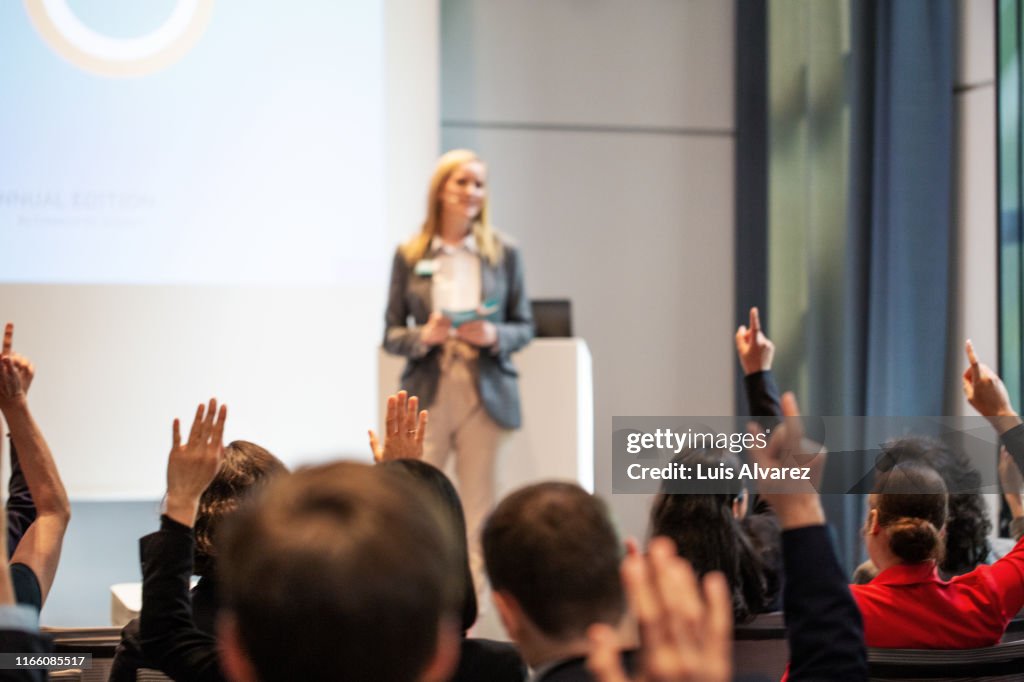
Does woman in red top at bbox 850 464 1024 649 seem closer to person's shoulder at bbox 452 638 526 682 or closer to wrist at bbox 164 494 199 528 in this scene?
person's shoulder at bbox 452 638 526 682

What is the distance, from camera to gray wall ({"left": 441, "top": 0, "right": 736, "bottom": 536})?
5145mm

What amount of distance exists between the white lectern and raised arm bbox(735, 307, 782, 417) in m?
1.90

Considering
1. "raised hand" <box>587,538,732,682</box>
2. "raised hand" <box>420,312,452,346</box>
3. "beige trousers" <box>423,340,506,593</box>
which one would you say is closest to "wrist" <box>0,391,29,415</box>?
"raised hand" <box>587,538,732,682</box>

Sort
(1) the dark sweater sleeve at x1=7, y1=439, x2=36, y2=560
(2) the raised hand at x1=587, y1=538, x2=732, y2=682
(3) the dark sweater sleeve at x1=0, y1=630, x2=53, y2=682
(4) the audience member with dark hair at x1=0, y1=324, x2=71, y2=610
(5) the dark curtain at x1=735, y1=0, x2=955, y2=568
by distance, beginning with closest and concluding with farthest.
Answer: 1. (2) the raised hand at x1=587, y1=538, x2=732, y2=682
2. (3) the dark sweater sleeve at x1=0, y1=630, x2=53, y2=682
3. (4) the audience member with dark hair at x1=0, y1=324, x2=71, y2=610
4. (1) the dark sweater sleeve at x1=7, y1=439, x2=36, y2=560
5. (5) the dark curtain at x1=735, y1=0, x2=955, y2=568

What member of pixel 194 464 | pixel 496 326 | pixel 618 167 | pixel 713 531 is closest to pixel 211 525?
pixel 194 464

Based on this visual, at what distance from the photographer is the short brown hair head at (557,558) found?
963 mm

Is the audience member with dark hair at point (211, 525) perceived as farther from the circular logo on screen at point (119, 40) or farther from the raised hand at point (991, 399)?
the circular logo on screen at point (119, 40)

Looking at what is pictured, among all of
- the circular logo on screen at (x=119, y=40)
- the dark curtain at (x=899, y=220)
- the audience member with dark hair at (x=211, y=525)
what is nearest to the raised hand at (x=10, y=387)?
the audience member with dark hair at (x=211, y=525)

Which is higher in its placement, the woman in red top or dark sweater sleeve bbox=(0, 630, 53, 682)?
dark sweater sleeve bbox=(0, 630, 53, 682)

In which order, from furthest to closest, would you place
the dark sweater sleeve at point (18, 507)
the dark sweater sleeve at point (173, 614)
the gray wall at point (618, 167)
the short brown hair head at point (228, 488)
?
the gray wall at point (618, 167) → the dark sweater sleeve at point (18, 507) → the short brown hair head at point (228, 488) → the dark sweater sleeve at point (173, 614)

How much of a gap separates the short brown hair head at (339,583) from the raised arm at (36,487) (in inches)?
26.6

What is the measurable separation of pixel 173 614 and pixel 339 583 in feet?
1.78

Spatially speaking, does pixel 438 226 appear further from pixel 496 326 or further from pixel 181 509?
pixel 181 509

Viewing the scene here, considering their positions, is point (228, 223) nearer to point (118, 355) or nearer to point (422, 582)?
point (118, 355)
